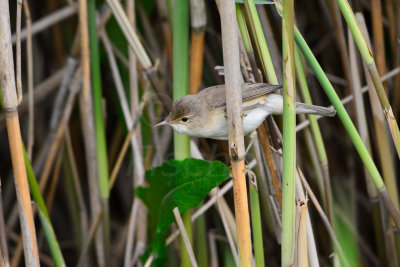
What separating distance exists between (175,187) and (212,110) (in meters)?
0.27

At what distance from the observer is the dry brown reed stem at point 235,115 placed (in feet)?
3.84

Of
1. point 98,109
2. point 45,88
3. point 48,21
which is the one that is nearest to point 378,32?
point 98,109

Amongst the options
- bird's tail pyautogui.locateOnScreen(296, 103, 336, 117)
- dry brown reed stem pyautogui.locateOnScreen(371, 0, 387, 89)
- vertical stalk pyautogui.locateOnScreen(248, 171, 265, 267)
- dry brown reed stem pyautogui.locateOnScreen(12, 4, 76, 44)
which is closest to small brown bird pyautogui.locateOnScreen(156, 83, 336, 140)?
bird's tail pyautogui.locateOnScreen(296, 103, 336, 117)

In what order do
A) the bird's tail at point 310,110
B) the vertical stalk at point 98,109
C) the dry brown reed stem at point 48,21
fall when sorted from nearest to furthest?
1. the bird's tail at point 310,110
2. the vertical stalk at point 98,109
3. the dry brown reed stem at point 48,21

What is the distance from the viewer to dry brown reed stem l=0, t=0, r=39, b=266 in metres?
1.29

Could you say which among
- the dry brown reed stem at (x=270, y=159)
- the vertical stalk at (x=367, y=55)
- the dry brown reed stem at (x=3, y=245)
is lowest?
the dry brown reed stem at (x=3, y=245)

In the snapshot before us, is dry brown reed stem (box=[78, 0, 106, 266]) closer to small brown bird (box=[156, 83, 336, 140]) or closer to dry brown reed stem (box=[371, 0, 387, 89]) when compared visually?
small brown bird (box=[156, 83, 336, 140])

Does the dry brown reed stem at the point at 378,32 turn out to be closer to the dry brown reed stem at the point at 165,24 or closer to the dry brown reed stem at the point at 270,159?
the dry brown reed stem at the point at 270,159

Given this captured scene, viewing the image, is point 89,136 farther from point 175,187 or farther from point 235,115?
point 235,115

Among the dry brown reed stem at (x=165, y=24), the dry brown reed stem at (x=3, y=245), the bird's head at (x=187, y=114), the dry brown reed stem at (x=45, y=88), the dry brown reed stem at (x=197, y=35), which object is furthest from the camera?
the dry brown reed stem at (x=45, y=88)

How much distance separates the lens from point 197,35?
1.71m

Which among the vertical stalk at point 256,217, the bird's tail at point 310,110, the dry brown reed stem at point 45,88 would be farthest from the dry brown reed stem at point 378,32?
the dry brown reed stem at point 45,88

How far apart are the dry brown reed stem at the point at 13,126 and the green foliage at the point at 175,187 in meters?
0.42

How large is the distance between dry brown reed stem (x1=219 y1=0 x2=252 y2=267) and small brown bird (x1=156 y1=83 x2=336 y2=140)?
0.99 ft
